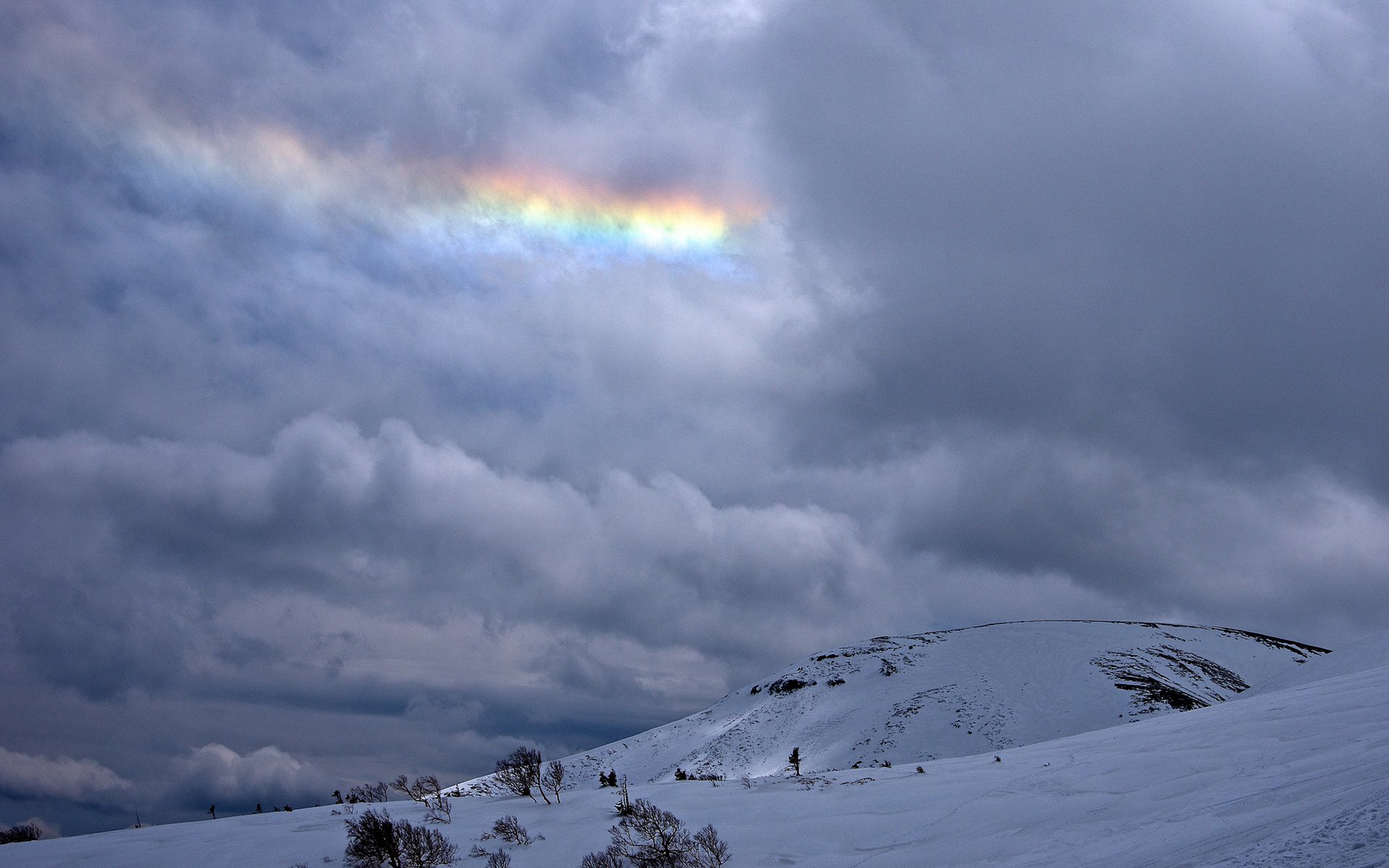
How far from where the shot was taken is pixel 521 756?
22828 millimetres

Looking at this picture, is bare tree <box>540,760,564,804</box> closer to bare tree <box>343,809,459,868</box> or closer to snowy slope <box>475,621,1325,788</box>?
bare tree <box>343,809,459,868</box>

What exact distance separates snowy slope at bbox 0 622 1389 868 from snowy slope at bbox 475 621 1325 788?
94.5 ft

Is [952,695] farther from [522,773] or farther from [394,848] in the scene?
[394,848]

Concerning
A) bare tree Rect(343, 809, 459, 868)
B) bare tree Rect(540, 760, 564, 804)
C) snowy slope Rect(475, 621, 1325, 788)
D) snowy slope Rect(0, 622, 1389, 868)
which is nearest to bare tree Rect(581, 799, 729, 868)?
snowy slope Rect(0, 622, 1389, 868)

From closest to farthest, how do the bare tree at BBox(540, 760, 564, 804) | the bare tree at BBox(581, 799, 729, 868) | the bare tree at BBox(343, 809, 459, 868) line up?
the bare tree at BBox(581, 799, 729, 868) < the bare tree at BBox(343, 809, 459, 868) < the bare tree at BBox(540, 760, 564, 804)

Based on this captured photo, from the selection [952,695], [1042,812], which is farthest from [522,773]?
[952,695]

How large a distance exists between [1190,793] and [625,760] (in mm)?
57685

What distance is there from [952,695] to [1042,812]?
5089cm

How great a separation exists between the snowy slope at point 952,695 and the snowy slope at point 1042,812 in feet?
94.5

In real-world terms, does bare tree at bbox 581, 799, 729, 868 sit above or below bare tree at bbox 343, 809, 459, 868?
below

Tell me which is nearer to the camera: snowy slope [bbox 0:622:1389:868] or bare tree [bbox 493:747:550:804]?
snowy slope [bbox 0:622:1389:868]

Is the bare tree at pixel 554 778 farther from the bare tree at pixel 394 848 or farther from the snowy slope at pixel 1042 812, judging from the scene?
the bare tree at pixel 394 848

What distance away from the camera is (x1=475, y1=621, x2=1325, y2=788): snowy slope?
182ft

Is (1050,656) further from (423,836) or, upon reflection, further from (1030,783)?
(423,836)
